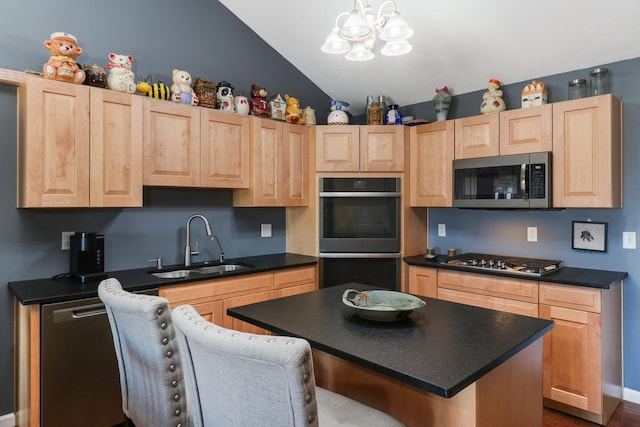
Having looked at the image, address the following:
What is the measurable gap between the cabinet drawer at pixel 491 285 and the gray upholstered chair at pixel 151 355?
225 cm

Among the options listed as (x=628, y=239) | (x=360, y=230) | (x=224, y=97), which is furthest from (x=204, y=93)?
(x=628, y=239)

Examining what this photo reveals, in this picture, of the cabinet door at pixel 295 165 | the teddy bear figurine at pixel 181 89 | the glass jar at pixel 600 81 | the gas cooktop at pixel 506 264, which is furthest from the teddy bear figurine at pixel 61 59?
the glass jar at pixel 600 81

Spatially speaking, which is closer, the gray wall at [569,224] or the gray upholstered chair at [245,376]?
the gray upholstered chair at [245,376]

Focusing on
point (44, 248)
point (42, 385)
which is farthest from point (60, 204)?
point (42, 385)

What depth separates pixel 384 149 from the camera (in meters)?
3.60

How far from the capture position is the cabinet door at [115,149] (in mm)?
2480

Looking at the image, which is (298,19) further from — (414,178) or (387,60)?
(414,178)

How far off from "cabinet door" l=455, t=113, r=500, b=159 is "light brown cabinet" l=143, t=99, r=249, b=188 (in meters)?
1.75

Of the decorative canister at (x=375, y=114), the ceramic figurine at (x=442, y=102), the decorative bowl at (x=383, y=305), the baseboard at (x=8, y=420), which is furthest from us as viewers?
the decorative canister at (x=375, y=114)

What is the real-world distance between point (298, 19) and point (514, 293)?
8.88 feet

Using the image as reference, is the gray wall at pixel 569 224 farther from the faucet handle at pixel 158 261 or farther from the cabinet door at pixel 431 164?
the faucet handle at pixel 158 261

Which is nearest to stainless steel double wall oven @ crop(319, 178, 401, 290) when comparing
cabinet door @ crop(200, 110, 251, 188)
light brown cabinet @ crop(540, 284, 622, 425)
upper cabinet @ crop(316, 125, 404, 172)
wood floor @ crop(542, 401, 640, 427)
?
upper cabinet @ crop(316, 125, 404, 172)

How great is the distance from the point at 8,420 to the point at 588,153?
3998 millimetres

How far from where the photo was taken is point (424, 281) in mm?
3377
